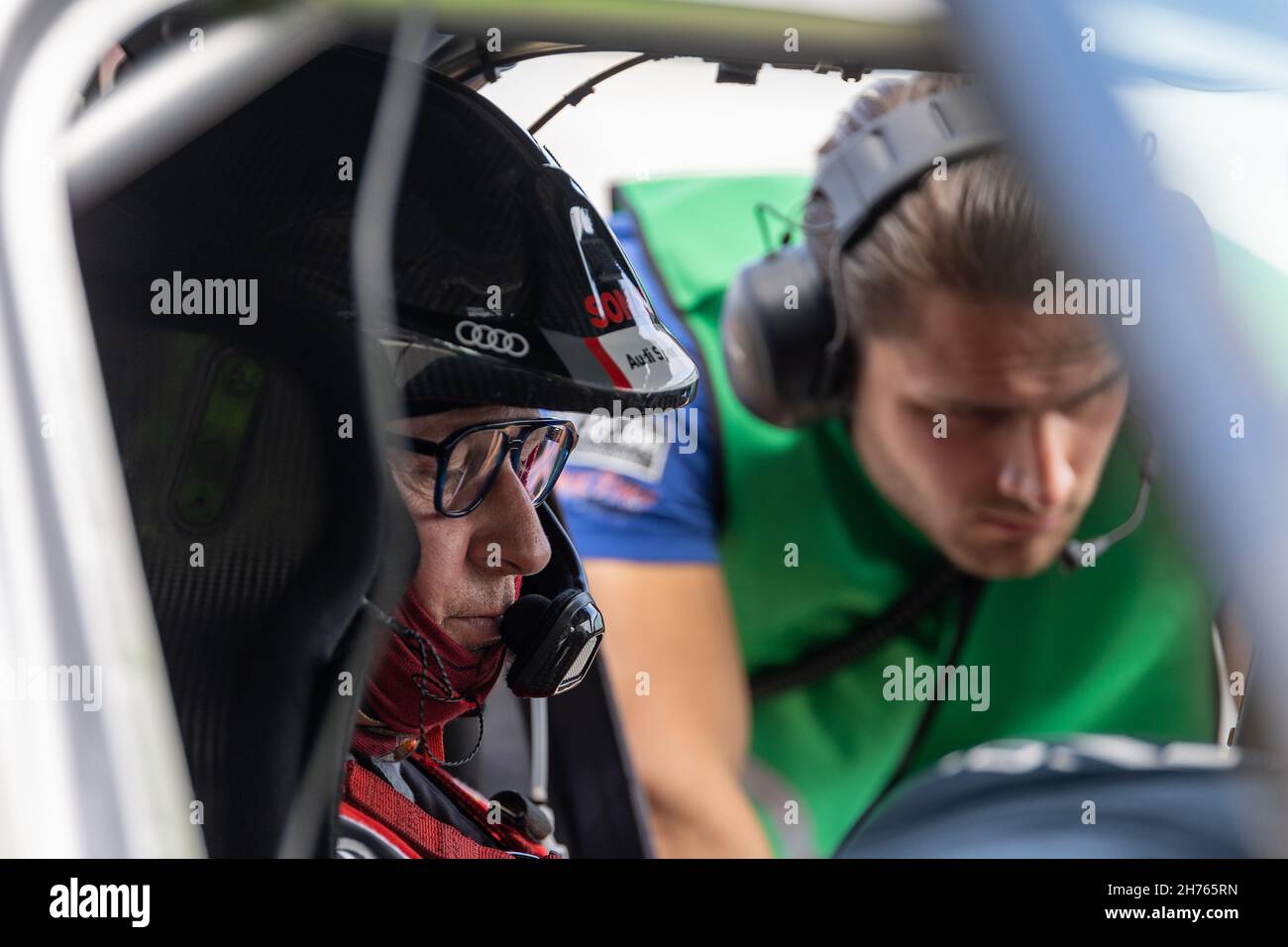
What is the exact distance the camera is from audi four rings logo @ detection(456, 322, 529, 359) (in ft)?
3.69

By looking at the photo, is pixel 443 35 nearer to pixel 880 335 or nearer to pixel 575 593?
pixel 575 593

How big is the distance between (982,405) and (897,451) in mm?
199

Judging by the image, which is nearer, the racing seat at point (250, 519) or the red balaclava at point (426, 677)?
the racing seat at point (250, 519)

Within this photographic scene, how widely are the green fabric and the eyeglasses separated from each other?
12.5 inches

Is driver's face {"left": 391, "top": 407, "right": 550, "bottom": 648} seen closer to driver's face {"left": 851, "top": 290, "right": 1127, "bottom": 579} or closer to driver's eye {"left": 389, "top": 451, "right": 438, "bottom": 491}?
driver's eye {"left": 389, "top": 451, "right": 438, "bottom": 491}

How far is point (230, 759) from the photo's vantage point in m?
1.03

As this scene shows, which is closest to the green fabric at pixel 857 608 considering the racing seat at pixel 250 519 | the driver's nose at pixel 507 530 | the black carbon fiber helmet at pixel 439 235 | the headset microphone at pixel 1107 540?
the headset microphone at pixel 1107 540

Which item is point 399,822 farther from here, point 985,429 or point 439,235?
point 985,429

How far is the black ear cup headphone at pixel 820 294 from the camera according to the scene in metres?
1.28

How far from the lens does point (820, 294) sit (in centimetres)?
147

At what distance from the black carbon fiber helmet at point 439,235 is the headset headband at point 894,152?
0.99 ft

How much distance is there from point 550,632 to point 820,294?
1.64 feet

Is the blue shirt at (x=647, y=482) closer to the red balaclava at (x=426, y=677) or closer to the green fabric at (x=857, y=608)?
the green fabric at (x=857, y=608)
